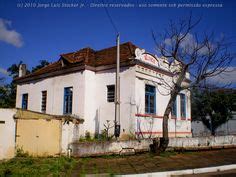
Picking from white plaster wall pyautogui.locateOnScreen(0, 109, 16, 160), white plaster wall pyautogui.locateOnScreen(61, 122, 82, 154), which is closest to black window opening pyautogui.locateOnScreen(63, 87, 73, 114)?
white plaster wall pyautogui.locateOnScreen(61, 122, 82, 154)

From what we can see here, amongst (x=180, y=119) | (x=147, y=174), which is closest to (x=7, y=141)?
(x=147, y=174)

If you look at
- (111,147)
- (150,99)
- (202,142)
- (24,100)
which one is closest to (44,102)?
(24,100)

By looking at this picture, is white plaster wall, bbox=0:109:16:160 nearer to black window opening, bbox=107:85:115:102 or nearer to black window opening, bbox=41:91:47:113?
black window opening, bbox=107:85:115:102

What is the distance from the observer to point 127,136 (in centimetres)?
1572

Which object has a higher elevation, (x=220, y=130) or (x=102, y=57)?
(x=102, y=57)

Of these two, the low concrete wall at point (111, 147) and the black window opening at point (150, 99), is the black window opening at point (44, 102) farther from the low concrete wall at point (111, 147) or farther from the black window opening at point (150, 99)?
the black window opening at point (150, 99)

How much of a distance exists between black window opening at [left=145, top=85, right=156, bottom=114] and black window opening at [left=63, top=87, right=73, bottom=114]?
5.37m

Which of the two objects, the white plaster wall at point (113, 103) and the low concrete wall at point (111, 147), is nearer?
the low concrete wall at point (111, 147)

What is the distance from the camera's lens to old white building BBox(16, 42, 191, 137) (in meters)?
16.4

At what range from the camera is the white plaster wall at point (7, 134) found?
1312cm

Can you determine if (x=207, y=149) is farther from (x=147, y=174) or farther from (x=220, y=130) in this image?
(x=220, y=130)

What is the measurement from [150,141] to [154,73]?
5.80 metres

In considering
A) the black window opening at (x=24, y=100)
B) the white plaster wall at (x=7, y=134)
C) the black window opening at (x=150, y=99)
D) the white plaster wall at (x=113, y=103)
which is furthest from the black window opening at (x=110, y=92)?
the black window opening at (x=24, y=100)

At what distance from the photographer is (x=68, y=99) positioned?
18.6m
